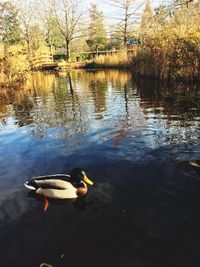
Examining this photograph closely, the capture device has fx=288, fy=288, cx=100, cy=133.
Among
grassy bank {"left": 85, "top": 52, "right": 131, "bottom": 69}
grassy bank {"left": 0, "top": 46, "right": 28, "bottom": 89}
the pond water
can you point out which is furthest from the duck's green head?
grassy bank {"left": 85, "top": 52, "right": 131, "bottom": 69}

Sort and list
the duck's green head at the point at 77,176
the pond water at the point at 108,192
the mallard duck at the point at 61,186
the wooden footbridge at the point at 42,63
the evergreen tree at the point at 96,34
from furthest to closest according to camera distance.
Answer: the evergreen tree at the point at 96,34
the wooden footbridge at the point at 42,63
the duck's green head at the point at 77,176
the mallard duck at the point at 61,186
the pond water at the point at 108,192

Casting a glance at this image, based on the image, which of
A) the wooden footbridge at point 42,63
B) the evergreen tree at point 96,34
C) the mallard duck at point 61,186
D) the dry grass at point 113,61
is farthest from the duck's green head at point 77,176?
the evergreen tree at point 96,34

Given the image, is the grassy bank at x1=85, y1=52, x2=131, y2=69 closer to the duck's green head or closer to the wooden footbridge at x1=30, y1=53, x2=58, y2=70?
the wooden footbridge at x1=30, y1=53, x2=58, y2=70

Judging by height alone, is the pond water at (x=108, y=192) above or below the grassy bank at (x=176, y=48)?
below

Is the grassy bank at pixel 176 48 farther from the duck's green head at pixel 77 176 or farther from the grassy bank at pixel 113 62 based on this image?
the duck's green head at pixel 77 176

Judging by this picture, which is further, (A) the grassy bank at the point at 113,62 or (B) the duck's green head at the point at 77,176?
(A) the grassy bank at the point at 113,62

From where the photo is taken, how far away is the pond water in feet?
12.9

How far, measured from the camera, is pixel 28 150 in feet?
25.1

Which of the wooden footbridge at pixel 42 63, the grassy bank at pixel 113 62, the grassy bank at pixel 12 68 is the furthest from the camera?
the wooden footbridge at pixel 42 63

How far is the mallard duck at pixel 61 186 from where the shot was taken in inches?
205

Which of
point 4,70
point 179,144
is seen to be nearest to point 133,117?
point 179,144

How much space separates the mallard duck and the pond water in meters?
0.18

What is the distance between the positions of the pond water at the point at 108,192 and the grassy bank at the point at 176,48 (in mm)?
6296

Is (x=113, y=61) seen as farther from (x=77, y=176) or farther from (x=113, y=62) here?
(x=77, y=176)
